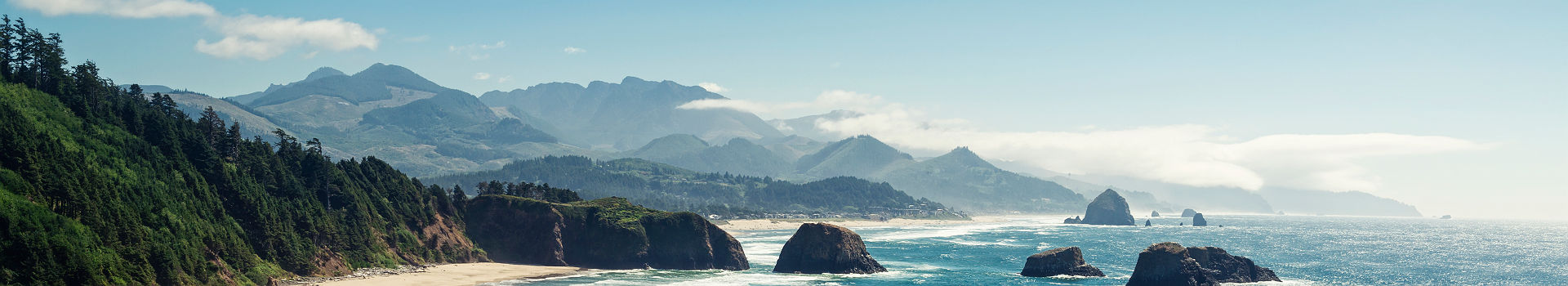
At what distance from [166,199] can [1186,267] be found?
105 metres

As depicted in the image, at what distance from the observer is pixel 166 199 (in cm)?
9912

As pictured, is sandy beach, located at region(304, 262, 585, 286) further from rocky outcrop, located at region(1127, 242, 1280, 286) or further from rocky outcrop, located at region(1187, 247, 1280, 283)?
rocky outcrop, located at region(1187, 247, 1280, 283)

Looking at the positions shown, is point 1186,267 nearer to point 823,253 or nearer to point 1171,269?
point 1171,269

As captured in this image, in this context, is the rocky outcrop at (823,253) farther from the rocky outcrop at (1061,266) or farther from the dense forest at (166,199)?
the dense forest at (166,199)

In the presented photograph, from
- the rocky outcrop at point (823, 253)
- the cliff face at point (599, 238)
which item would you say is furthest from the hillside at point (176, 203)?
the rocky outcrop at point (823, 253)

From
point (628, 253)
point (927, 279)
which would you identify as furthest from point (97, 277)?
point (927, 279)

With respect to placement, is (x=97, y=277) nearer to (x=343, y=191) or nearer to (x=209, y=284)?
(x=209, y=284)

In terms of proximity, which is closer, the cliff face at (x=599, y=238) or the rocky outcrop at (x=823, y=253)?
the rocky outcrop at (x=823, y=253)

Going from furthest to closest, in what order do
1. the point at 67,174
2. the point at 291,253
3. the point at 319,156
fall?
1. the point at 319,156
2. the point at 291,253
3. the point at 67,174

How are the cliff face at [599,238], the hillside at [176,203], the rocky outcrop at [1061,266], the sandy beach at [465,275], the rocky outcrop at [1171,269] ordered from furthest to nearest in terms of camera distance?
the cliff face at [599,238] < the rocky outcrop at [1061,266] < the rocky outcrop at [1171,269] < the sandy beach at [465,275] < the hillside at [176,203]

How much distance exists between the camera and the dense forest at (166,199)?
83750 mm

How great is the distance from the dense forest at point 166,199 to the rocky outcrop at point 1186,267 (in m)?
87.2

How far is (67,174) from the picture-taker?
292 feet

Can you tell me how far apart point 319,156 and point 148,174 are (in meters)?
33.3
